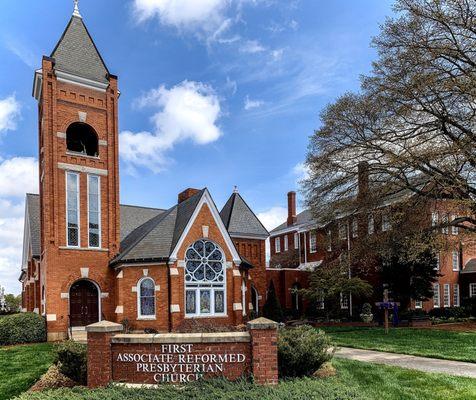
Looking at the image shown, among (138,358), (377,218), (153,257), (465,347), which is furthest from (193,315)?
(138,358)

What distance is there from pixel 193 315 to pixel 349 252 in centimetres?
914

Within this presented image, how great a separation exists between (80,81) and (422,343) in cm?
2204

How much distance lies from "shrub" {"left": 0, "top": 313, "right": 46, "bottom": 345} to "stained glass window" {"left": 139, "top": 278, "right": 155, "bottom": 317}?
4943mm

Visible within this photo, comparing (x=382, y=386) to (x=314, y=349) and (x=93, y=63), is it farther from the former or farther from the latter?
(x=93, y=63)

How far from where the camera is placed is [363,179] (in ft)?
84.1

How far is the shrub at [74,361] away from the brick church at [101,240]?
12055mm

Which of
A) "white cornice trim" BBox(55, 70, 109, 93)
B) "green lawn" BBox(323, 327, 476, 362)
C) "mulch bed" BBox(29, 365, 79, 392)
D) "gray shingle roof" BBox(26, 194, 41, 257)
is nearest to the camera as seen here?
"mulch bed" BBox(29, 365, 79, 392)

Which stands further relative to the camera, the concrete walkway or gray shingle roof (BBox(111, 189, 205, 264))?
gray shingle roof (BBox(111, 189, 205, 264))

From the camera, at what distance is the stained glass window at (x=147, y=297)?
79.3 feet

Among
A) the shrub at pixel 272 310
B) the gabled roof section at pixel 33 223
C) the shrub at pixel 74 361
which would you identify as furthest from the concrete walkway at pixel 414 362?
the gabled roof section at pixel 33 223

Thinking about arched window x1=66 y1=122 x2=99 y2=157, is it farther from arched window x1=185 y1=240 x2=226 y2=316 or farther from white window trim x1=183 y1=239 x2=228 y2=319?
white window trim x1=183 y1=239 x2=228 y2=319

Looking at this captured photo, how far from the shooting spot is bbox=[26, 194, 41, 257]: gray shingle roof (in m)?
30.0

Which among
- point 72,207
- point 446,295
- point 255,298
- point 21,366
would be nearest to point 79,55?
point 72,207

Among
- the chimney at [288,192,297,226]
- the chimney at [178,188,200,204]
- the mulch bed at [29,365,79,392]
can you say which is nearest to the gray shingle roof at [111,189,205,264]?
the chimney at [178,188,200,204]
